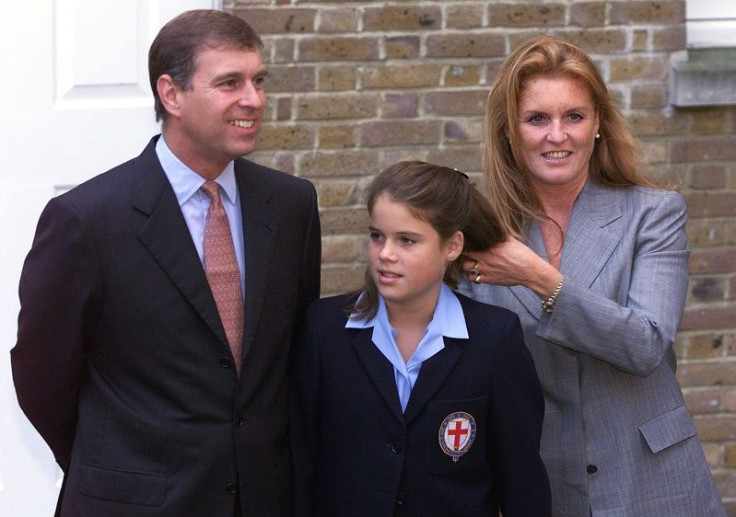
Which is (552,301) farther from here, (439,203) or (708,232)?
(708,232)

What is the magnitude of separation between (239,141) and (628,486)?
1.25 meters

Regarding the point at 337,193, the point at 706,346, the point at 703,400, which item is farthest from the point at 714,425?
the point at 337,193

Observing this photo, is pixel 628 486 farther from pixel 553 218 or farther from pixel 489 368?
pixel 553 218

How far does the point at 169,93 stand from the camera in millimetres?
2840

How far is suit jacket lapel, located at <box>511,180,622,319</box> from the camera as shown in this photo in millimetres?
3076

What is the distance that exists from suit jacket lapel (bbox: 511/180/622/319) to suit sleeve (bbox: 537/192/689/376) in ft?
0.27

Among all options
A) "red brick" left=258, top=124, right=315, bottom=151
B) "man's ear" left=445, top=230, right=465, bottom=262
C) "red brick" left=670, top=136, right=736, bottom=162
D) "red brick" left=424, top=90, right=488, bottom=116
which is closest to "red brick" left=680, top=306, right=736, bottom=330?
"red brick" left=670, top=136, right=736, bottom=162

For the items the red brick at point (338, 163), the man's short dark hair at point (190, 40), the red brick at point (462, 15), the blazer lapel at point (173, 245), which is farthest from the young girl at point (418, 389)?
the red brick at point (462, 15)

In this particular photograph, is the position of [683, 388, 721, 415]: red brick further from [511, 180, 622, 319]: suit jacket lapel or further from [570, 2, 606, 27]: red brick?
[511, 180, 622, 319]: suit jacket lapel

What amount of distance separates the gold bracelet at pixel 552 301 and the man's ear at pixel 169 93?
963 mm

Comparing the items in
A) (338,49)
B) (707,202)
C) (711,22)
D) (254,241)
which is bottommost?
(707,202)

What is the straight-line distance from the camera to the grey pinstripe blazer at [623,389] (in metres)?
3.03

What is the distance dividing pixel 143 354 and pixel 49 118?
176 cm

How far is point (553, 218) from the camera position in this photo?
3.20m
